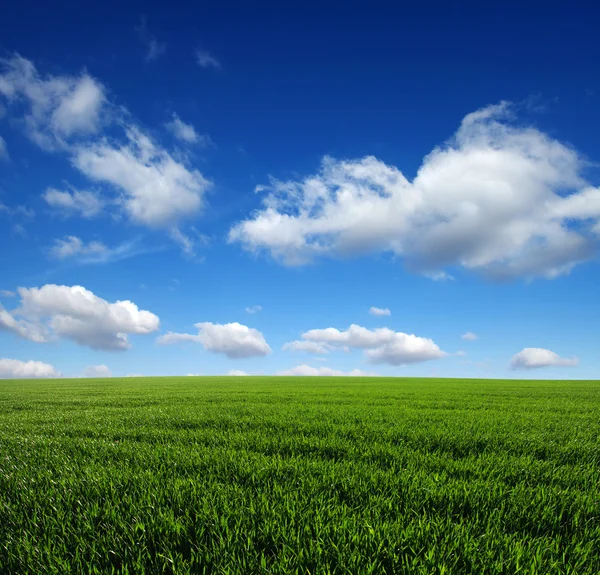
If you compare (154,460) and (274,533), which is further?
(154,460)

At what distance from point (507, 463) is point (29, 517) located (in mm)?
5484

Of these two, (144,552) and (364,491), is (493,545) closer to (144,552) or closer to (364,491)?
(364,491)

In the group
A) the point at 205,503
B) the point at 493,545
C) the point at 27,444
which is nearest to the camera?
the point at 493,545

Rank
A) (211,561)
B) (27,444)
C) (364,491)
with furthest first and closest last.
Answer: (27,444) → (364,491) → (211,561)

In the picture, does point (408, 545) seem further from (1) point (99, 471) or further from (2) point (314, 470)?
(1) point (99, 471)

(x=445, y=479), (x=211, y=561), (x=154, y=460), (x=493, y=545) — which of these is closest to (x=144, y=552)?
(x=211, y=561)

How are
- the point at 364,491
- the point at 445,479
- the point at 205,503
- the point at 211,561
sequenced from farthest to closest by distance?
the point at 445,479, the point at 364,491, the point at 205,503, the point at 211,561

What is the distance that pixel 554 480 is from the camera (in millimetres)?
4383

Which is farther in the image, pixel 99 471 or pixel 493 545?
pixel 99 471

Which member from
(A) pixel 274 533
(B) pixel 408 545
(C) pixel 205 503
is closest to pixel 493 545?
(B) pixel 408 545

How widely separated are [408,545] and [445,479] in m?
1.73

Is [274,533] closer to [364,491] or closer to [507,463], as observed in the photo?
[364,491]

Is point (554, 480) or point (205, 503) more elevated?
point (205, 503)

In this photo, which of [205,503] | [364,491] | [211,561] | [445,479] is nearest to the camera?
[211,561]
